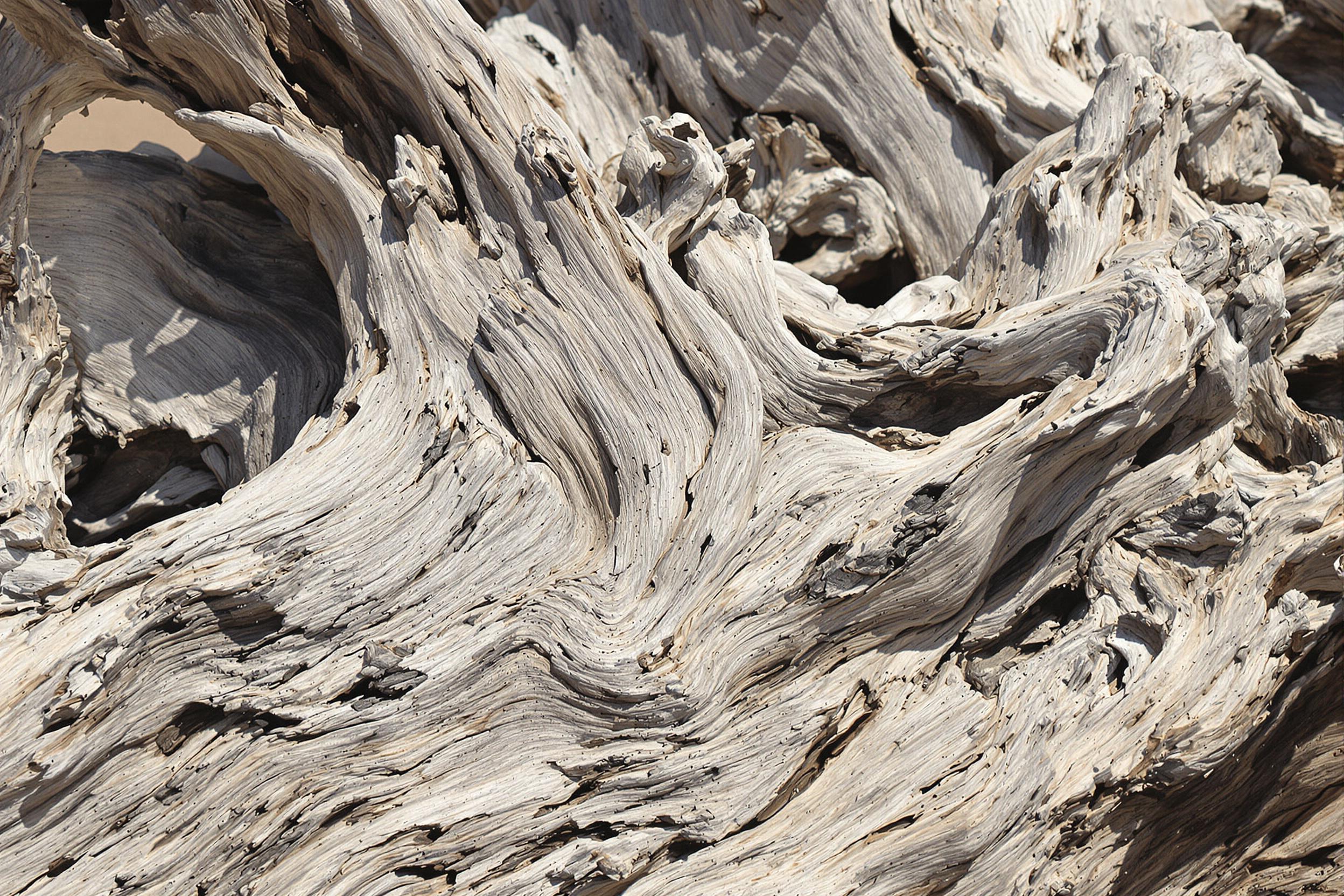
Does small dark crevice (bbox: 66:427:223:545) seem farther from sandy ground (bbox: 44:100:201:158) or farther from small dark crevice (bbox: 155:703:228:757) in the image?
sandy ground (bbox: 44:100:201:158)

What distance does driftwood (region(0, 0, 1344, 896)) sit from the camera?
3357mm

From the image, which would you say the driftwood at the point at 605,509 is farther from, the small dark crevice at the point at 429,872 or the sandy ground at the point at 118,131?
the sandy ground at the point at 118,131

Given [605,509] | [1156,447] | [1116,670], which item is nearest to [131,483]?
[605,509]

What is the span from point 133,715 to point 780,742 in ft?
7.24

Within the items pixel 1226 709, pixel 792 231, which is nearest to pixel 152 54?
pixel 792 231

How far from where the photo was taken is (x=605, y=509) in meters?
3.78

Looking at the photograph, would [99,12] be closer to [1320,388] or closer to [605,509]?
[605,509]

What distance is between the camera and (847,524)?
3.61 metres

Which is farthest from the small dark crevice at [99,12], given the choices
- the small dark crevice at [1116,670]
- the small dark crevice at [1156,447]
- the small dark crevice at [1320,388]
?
the small dark crevice at [1320,388]

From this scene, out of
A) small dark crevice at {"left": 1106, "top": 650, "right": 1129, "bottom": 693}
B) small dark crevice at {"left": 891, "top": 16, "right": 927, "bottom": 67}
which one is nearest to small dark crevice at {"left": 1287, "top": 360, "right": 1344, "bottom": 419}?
small dark crevice at {"left": 1106, "top": 650, "right": 1129, "bottom": 693}

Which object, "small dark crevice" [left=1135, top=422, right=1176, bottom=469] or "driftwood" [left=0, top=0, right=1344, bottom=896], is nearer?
"driftwood" [left=0, top=0, right=1344, bottom=896]

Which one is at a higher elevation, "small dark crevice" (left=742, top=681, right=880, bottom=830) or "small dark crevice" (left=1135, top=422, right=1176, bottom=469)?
"small dark crevice" (left=1135, top=422, right=1176, bottom=469)

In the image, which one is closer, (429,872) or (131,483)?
(429,872)

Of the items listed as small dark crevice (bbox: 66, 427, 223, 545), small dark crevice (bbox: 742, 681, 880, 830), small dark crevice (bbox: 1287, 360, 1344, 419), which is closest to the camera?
small dark crevice (bbox: 742, 681, 880, 830)
